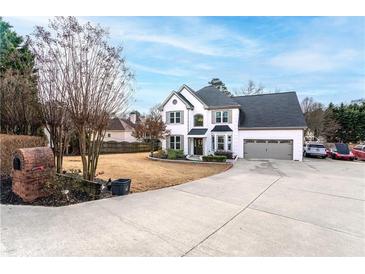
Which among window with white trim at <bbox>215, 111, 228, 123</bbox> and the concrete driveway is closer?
the concrete driveway

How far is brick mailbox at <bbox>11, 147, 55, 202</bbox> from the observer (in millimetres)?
5602

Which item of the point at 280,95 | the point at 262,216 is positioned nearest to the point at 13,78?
the point at 262,216

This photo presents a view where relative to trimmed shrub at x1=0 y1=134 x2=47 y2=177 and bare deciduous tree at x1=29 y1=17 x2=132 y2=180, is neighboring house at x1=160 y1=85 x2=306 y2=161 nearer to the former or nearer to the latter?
bare deciduous tree at x1=29 y1=17 x2=132 y2=180

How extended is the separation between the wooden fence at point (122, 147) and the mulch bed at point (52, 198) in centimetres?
1710

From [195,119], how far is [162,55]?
1336 centimetres

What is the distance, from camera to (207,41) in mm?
7504

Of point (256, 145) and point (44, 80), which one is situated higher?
point (44, 80)

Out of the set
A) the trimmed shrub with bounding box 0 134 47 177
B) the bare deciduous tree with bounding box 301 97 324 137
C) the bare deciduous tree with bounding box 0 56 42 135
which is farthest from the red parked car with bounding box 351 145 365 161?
the trimmed shrub with bounding box 0 134 47 177

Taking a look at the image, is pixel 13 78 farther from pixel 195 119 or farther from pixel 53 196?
pixel 195 119

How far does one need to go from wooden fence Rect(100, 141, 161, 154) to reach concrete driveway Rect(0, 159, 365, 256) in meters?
18.9

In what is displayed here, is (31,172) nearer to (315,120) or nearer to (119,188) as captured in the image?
(119,188)

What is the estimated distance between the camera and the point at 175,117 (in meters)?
21.8

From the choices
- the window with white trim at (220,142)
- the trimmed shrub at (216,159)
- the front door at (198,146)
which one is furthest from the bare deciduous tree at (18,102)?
the window with white trim at (220,142)

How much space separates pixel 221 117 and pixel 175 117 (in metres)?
4.78
